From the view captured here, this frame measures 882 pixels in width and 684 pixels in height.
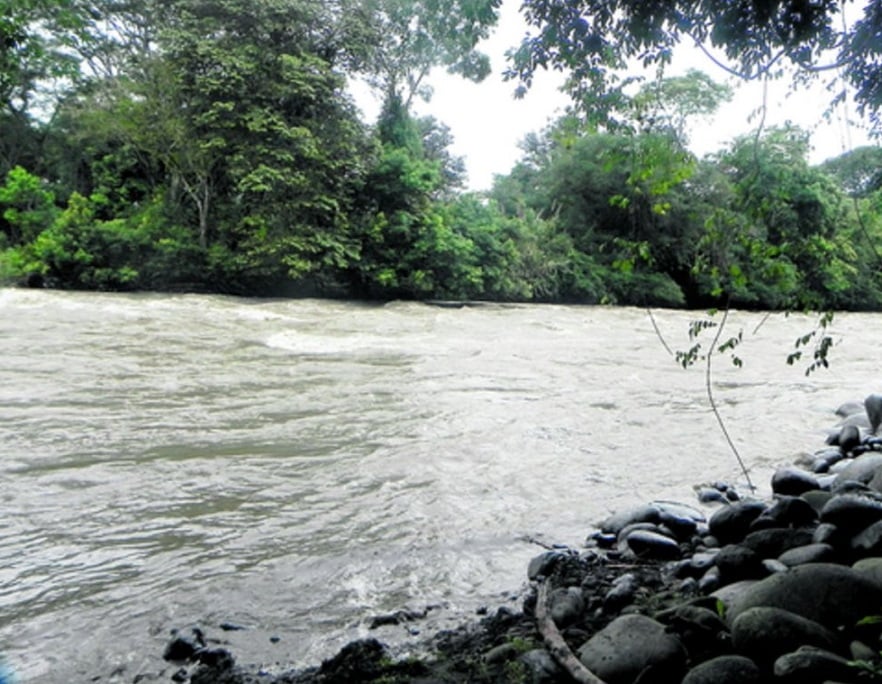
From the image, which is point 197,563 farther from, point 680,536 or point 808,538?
point 808,538

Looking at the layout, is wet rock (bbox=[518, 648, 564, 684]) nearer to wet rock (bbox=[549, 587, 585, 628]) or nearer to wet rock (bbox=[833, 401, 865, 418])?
wet rock (bbox=[549, 587, 585, 628])

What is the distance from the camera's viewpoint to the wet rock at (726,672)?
1.94 m

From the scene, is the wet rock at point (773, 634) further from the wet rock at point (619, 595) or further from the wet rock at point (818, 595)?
the wet rock at point (619, 595)

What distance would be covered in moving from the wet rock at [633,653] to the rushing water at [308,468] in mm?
749

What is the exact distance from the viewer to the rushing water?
9.75 feet

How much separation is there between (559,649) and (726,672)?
1.76ft

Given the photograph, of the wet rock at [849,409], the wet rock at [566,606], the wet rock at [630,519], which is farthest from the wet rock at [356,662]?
the wet rock at [849,409]

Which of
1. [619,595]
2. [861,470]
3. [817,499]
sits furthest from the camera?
[861,470]

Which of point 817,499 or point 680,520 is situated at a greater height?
point 817,499

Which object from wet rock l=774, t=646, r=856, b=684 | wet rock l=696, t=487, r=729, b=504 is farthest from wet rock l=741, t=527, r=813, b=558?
wet rock l=696, t=487, r=729, b=504

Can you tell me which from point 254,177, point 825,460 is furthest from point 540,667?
point 254,177

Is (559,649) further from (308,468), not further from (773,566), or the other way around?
(308,468)

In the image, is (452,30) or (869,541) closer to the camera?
(869,541)

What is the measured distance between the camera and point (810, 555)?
2809 millimetres
